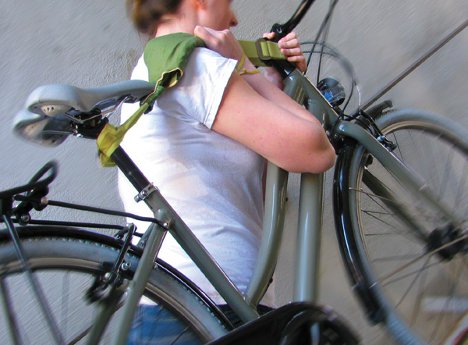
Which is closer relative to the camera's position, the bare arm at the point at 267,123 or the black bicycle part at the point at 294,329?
the black bicycle part at the point at 294,329

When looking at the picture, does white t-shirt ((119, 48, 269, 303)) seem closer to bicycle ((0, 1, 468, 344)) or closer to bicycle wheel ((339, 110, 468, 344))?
bicycle ((0, 1, 468, 344))

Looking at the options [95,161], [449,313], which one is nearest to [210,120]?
[95,161]

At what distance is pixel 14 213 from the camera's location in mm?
640

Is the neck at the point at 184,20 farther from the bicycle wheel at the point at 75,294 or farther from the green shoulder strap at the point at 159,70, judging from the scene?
the bicycle wheel at the point at 75,294

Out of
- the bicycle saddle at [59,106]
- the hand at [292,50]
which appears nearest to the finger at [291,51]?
the hand at [292,50]

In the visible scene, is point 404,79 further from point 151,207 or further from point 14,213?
point 14,213

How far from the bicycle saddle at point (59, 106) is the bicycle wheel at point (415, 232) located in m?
0.48

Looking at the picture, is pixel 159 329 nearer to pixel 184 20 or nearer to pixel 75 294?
pixel 75 294

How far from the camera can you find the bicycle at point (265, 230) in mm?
652

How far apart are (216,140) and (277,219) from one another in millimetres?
162

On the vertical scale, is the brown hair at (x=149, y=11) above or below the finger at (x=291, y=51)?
above

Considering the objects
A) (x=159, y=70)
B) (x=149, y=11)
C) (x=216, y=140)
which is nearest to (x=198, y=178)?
(x=216, y=140)

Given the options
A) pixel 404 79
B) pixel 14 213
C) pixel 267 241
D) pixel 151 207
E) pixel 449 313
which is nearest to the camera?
pixel 14 213

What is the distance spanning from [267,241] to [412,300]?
0.61 metres
